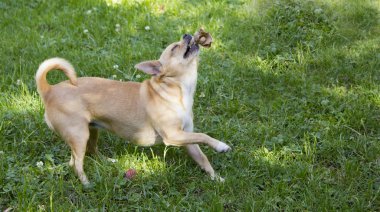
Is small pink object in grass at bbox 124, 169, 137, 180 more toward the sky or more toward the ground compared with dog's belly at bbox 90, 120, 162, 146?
more toward the ground

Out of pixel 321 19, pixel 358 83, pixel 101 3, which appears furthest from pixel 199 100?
pixel 101 3

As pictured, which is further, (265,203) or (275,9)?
(275,9)

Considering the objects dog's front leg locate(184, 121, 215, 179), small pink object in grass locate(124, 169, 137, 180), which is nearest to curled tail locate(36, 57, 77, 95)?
small pink object in grass locate(124, 169, 137, 180)

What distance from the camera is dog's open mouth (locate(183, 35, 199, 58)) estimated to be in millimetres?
4355

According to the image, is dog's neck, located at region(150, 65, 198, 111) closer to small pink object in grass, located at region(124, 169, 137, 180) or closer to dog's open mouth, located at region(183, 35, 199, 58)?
dog's open mouth, located at region(183, 35, 199, 58)

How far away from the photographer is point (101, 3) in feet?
24.0

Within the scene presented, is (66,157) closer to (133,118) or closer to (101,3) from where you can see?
(133,118)

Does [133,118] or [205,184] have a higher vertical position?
[133,118]

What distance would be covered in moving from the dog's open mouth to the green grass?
0.83 m

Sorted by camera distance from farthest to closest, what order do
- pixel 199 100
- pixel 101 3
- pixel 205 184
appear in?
1. pixel 101 3
2. pixel 199 100
3. pixel 205 184

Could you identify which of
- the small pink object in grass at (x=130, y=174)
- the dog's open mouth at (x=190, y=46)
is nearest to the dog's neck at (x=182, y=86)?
the dog's open mouth at (x=190, y=46)

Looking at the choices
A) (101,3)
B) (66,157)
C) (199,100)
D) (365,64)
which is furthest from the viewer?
(101,3)

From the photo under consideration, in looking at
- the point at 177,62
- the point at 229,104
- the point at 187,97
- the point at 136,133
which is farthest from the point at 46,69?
the point at 229,104

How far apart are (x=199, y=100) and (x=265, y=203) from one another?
1.88 m
